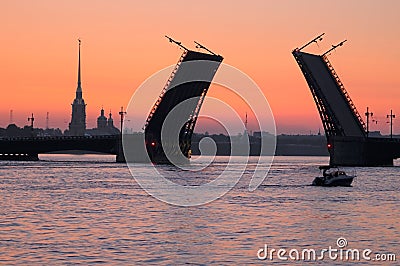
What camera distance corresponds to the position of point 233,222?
38.2 meters

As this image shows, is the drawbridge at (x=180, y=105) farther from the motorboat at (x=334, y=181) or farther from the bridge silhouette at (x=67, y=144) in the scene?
the motorboat at (x=334, y=181)

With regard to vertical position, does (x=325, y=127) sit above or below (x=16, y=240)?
above

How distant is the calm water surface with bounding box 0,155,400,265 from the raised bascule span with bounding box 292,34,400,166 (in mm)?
33353

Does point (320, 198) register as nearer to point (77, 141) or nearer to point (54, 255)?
point (54, 255)

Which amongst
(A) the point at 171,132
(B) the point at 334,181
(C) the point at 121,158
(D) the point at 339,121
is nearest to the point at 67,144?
(C) the point at 121,158

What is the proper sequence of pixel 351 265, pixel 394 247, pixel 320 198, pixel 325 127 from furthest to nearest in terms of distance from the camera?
pixel 325 127 → pixel 320 198 → pixel 394 247 → pixel 351 265

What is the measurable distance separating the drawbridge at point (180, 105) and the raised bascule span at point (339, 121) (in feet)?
31.9

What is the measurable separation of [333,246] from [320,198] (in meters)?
25.0

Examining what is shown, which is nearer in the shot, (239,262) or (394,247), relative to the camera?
(239,262)

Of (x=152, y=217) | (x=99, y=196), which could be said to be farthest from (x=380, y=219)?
(x=99, y=196)

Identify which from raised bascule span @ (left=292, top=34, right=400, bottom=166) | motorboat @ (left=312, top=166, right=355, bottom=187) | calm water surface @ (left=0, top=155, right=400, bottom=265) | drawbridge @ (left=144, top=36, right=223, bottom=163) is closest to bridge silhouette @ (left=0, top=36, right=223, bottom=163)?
drawbridge @ (left=144, top=36, right=223, bottom=163)

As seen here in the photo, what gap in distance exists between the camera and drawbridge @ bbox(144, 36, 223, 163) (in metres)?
90.8

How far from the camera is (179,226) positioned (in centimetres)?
3641

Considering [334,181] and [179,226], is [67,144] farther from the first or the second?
[179,226]
